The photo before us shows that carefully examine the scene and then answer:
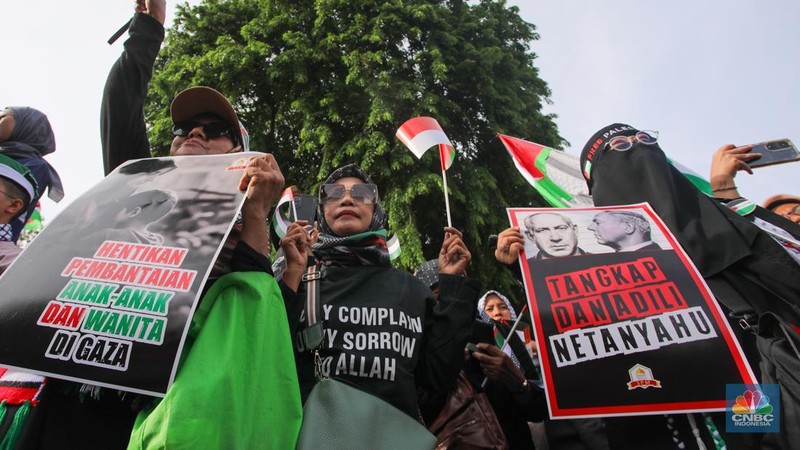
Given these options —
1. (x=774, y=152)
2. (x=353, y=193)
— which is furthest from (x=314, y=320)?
(x=774, y=152)

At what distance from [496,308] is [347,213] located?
2.14 meters

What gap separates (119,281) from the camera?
4.13 ft

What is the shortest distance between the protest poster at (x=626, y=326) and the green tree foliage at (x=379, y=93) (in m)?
5.94

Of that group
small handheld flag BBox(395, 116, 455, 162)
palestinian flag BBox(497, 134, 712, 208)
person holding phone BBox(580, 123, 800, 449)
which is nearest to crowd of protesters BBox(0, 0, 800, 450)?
person holding phone BBox(580, 123, 800, 449)

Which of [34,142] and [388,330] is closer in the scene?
[388,330]

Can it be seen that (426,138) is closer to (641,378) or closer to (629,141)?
(629,141)

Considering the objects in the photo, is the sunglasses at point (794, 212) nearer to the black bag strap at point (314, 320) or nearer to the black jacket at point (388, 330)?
the black jacket at point (388, 330)

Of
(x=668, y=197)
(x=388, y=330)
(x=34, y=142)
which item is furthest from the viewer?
(x=34, y=142)

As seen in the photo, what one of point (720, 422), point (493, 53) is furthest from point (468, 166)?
point (720, 422)

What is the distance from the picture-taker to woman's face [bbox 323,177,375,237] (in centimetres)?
216

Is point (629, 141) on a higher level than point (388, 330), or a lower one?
higher

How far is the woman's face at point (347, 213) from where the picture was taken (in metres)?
2.16

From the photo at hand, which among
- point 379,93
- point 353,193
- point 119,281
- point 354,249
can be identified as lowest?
point 119,281

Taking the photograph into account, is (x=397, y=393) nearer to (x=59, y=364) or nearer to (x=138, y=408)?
(x=138, y=408)
